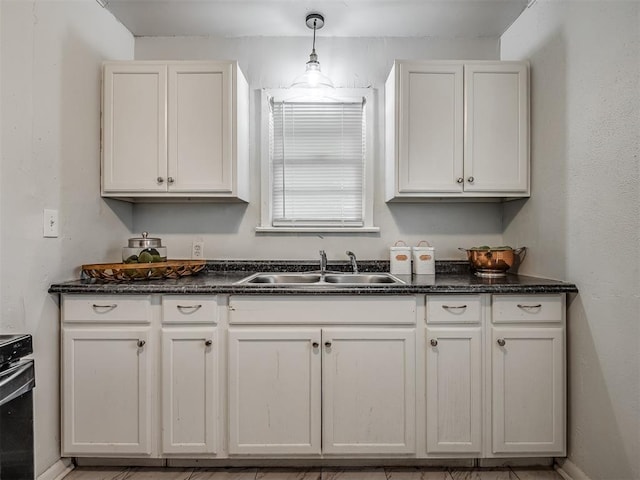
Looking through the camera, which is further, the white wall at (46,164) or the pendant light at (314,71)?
the pendant light at (314,71)

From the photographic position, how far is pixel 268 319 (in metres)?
1.76

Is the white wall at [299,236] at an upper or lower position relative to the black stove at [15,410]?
upper

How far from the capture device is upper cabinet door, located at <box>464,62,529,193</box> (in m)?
2.10

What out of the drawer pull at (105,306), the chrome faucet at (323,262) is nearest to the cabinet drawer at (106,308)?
the drawer pull at (105,306)

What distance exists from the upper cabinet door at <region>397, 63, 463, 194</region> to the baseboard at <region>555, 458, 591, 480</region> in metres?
1.47

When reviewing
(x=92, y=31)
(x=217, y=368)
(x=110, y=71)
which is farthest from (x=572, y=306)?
(x=92, y=31)

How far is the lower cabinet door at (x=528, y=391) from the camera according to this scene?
68.8 inches

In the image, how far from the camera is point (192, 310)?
176cm

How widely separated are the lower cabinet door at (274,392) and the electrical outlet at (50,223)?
99 cm

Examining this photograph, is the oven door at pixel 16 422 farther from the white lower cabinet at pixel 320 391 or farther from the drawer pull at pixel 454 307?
the drawer pull at pixel 454 307

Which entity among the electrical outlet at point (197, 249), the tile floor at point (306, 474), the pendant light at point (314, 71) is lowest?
the tile floor at point (306, 474)

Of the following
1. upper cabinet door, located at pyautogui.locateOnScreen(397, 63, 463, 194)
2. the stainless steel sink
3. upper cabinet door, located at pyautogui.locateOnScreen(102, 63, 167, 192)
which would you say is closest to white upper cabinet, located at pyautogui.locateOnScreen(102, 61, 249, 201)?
upper cabinet door, located at pyautogui.locateOnScreen(102, 63, 167, 192)

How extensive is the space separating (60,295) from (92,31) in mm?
1487

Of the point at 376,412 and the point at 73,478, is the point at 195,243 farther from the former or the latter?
the point at 376,412
